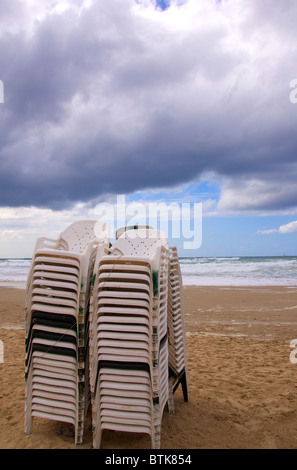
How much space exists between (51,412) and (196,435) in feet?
4.78

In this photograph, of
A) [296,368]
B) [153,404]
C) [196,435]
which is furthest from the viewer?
[296,368]

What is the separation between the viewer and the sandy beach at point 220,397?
3.55 metres

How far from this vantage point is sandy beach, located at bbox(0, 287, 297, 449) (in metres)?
3.55

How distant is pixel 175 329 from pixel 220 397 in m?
1.25

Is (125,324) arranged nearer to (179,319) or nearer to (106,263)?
(106,263)

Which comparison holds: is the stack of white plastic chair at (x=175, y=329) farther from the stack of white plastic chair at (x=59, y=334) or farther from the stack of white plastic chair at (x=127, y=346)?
the stack of white plastic chair at (x=59, y=334)

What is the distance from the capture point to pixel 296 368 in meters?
5.91

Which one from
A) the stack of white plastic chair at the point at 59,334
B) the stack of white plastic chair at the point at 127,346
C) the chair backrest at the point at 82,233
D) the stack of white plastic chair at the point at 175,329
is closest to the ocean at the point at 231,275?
the stack of white plastic chair at the point at 175,329

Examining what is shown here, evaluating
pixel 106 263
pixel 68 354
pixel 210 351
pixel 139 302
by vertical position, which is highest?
pixel 106 263

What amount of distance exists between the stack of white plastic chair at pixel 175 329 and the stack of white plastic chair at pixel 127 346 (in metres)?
1.00

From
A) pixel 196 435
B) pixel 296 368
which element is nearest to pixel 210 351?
pixel 296 368

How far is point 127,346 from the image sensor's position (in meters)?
3.13

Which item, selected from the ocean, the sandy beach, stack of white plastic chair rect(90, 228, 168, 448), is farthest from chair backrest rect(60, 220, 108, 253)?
the ocean

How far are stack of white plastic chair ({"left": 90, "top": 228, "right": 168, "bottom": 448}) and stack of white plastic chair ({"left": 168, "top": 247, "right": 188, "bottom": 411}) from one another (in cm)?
100
